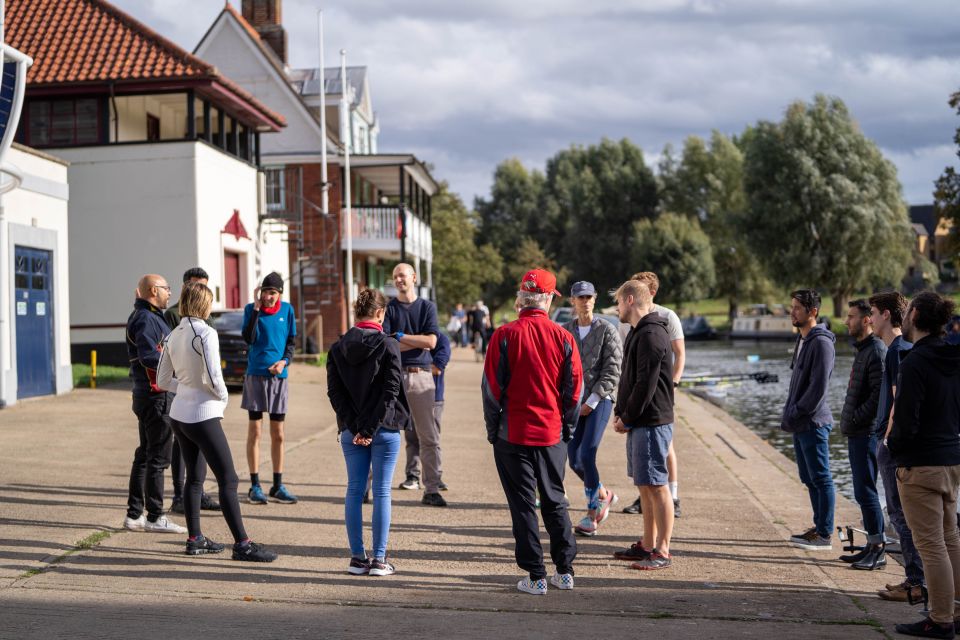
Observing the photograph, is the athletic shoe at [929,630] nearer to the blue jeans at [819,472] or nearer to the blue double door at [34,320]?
the blue jeans at [819,472]

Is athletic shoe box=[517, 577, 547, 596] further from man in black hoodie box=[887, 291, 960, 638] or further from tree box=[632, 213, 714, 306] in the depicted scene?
tree box=[632, 213, 714, 306]

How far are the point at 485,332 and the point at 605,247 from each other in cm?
4855

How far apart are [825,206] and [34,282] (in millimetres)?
43545

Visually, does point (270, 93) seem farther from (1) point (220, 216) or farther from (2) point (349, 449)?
(2) point (349, 449)

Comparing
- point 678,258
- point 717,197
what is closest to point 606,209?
point 717,197

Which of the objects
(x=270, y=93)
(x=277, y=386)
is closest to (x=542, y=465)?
(x=277, y=386)

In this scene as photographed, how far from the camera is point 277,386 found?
29.3ft

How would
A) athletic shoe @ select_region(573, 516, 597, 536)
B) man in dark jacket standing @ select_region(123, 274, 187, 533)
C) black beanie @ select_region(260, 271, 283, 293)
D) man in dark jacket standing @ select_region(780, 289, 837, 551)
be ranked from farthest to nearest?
black beanie @ select_region(260, 271, 283, 293) < athletic shoe @ select_region(573, 516, 597, 536) < man in dark jacket standing @ select_region(123, 274, 187, 533) < man in dark jacket standing @ select_region(780, 289, 837, 551)

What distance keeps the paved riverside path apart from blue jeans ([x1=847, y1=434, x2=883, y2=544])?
0.31 metres

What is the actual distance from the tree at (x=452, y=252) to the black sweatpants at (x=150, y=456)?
50.9 meters

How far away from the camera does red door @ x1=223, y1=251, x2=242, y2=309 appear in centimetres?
2636

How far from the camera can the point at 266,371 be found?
29.2ft

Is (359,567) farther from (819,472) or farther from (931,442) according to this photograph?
(931,442)

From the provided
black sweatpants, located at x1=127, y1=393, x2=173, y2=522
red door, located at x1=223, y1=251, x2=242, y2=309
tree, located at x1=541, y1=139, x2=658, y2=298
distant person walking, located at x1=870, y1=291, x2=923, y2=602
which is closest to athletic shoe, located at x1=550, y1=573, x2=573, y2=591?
distant person walking, located at x1=870, y1=291, x2=923, y2=602
